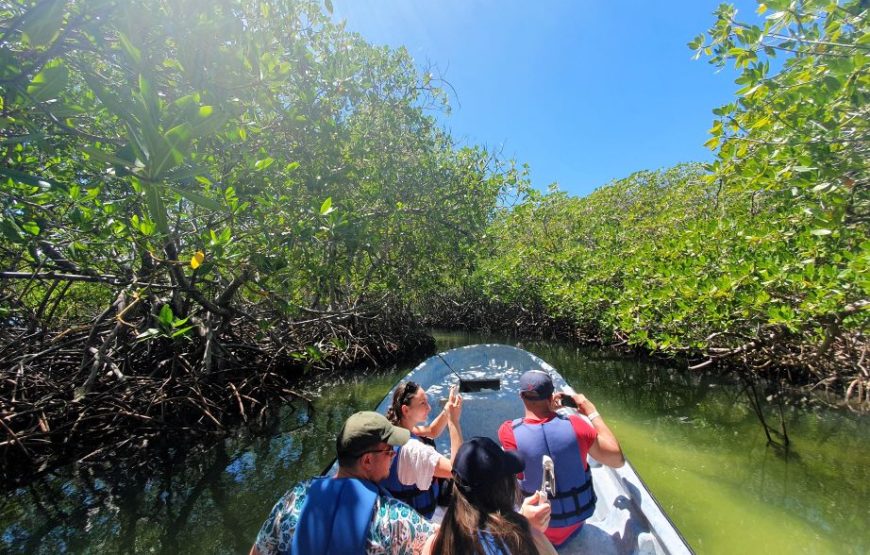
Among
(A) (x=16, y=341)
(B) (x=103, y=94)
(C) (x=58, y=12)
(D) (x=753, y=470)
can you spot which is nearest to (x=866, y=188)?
(D) (x=753, y=470)

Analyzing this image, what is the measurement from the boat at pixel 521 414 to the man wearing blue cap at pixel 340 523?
1.53 metres

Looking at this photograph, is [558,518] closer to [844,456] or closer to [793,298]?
[793,298]

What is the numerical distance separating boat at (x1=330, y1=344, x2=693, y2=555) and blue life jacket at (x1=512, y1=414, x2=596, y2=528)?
1.30ft

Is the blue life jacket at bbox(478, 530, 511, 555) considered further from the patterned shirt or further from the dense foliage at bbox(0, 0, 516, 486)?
the dense foliage at bbox(0, 0, 516, 486)

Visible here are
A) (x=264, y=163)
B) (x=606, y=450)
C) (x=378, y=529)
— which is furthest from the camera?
(x=264, y=163)

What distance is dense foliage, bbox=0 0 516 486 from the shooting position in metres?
1.60

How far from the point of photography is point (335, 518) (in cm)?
129

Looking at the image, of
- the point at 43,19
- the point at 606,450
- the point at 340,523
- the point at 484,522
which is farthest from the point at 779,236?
the point at 43,19

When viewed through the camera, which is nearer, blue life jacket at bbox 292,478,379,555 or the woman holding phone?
blue life jacket at bbox 292,478,379,555

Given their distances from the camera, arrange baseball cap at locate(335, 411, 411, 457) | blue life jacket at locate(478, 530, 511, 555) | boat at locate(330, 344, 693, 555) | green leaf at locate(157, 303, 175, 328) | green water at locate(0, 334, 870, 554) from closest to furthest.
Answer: blue life jacket at locate(478, 530, 511, 555) → baseball cap at locate(335, 411, 411, 457) → green leaf at locate(157, 303, 175, 328) → boat at locate(330, 344, 693, 555) → green water at locate(0, 334, 870, 554)

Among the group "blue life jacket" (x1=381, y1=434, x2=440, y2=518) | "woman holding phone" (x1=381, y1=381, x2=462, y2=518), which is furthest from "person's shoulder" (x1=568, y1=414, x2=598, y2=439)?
"blue life jacket" (x1=381, y1=434, x2=440, y2=518)

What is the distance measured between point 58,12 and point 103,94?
1.29 feet

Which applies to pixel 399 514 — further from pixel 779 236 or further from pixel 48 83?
pixel 779 236

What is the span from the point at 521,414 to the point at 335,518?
3323mm
